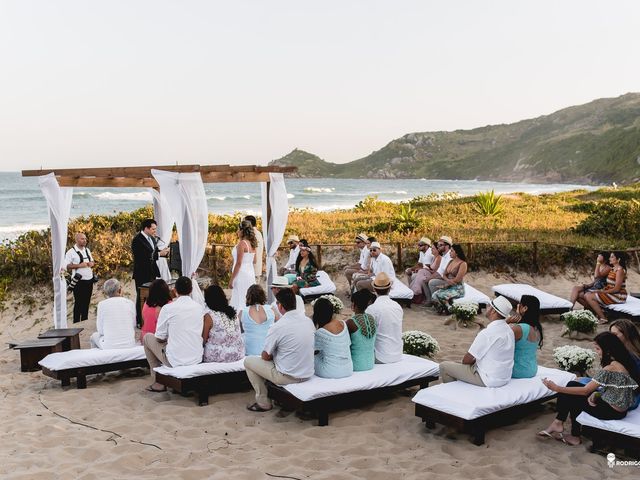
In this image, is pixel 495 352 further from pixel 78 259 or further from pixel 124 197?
pixel 124 197

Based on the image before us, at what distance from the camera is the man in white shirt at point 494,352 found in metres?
5.87

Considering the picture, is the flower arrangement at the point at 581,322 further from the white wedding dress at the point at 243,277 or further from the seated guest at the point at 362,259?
the white wedding dress at the point at 243,277

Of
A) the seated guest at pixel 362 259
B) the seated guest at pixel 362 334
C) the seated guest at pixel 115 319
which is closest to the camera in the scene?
the seated guest at pixel 362 334

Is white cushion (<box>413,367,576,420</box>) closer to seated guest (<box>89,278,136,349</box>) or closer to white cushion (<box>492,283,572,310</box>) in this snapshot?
seated guest (<box>89,278,136,349</box>)

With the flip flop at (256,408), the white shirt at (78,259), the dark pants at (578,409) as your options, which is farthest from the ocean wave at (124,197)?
the dark pants at (578,409)

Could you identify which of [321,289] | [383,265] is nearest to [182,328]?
[321,289]

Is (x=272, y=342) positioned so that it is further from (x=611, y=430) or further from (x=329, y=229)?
(x=329, y=229)

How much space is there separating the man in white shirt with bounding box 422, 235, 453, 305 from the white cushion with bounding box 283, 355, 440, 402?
15.6 feet

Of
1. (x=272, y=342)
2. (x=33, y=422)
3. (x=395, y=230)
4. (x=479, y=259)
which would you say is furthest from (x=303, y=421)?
(x=395, y=230)

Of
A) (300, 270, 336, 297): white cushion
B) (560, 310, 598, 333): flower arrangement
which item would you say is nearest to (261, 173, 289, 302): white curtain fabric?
(300, 270, 336, 297): white cushion

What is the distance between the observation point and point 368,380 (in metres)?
6.47

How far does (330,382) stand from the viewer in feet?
20.8

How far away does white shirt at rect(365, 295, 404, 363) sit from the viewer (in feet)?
22.7

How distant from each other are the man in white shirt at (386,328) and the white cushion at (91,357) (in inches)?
123
